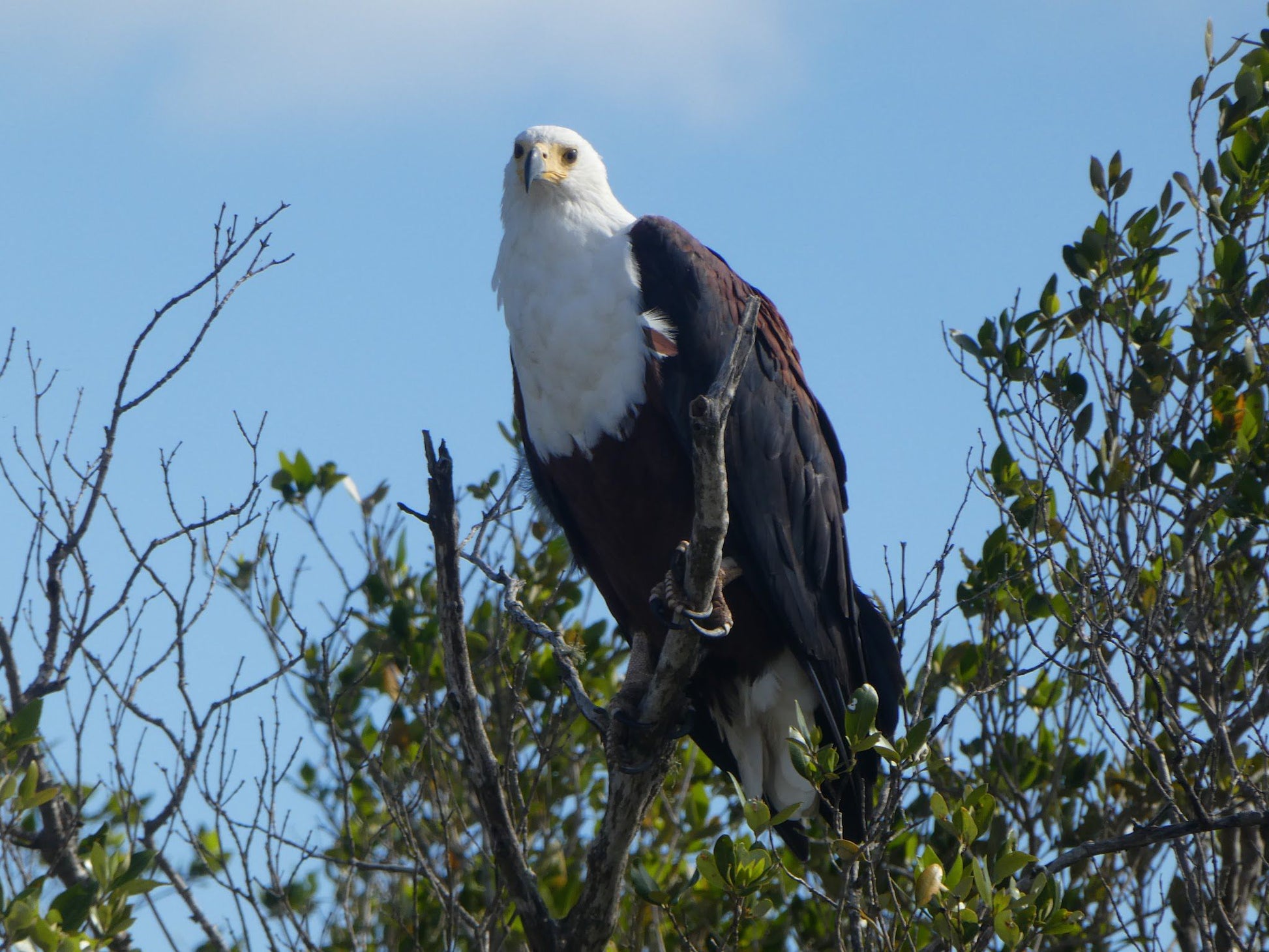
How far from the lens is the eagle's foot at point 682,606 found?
10.5ft

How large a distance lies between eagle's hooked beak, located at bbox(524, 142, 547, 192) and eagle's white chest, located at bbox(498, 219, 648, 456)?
0.20 meters

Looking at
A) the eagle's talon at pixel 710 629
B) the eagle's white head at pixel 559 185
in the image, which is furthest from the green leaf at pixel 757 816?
the eagle's white head at pixel 559 185

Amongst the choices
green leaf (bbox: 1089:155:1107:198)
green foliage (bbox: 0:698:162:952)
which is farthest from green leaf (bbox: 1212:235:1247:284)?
green foliage (bbox: 0:698:162:952)

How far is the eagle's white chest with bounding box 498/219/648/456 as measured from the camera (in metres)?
3.54

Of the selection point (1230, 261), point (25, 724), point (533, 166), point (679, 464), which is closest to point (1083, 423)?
point (1230, 261)

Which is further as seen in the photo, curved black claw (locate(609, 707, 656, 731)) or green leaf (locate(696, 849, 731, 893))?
curved black claw (locate(609, 707, 656, 731))

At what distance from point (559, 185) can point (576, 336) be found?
579 mm

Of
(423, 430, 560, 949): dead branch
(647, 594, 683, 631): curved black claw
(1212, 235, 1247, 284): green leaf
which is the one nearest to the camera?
(423, 430, 560, 949): dead branch

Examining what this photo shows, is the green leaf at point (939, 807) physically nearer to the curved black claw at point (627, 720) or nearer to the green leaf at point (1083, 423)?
the curved black claw at point (627, 720)

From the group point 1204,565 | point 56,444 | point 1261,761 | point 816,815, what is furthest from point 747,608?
point 56,444

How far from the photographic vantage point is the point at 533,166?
393 cm

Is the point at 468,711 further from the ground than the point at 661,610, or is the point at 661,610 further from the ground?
the point at 661,610

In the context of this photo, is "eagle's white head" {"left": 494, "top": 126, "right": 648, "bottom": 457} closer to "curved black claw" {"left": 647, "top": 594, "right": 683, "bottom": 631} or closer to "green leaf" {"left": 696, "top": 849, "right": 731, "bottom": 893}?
"curved black claw" {"left": 647, "top": 594, "right": 683, "bottom": 631}

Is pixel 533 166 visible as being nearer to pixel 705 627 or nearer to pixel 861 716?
pixel 705 627
